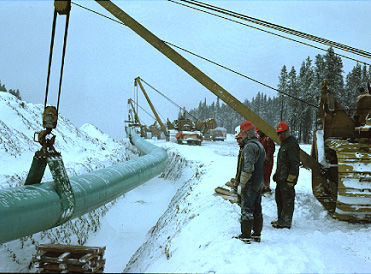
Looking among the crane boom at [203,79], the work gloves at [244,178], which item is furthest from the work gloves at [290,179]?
the work gloves at [244,178]

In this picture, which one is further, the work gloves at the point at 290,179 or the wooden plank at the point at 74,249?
the work gloves at the point at 290,179

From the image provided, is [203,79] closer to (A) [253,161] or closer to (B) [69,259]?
(A) [253,161]

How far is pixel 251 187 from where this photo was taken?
14.8ft

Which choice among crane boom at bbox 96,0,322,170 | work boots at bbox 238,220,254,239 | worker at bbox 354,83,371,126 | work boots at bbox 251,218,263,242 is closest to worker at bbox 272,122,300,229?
crane boom at bbox 96,0,322,170

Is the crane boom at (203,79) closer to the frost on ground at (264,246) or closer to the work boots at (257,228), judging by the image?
the frost on ground at (264,246)

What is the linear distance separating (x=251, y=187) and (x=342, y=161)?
75.0 inches

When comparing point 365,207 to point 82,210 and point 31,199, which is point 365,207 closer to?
point 82,210

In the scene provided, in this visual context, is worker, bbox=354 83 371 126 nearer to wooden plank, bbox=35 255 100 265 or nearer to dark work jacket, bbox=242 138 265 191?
dark work jacket, bbox=242 138 265 191

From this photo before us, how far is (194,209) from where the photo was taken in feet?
21.9

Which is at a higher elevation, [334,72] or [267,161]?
[334,72]

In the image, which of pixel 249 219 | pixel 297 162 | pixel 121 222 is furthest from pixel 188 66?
pixel 121 222

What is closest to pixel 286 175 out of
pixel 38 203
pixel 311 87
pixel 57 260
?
pixel 57 260

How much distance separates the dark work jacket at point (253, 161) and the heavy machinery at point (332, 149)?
1.38 meters

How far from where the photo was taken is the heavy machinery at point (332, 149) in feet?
15.6
